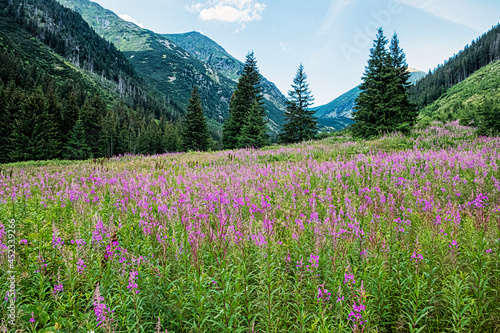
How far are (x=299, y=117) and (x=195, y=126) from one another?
60.5 feet

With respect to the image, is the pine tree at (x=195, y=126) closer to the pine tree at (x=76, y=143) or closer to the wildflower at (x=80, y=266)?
the pine tree at (x=76, y=143)

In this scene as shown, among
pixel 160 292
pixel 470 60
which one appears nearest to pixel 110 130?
pixel 160 292

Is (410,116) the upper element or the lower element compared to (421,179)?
upper

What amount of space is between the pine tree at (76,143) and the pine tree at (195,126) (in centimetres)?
2817

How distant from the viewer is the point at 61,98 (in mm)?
100062

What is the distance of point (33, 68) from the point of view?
100875 mm

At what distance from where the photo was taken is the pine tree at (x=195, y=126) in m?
40.0

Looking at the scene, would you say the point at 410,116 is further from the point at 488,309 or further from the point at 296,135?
the point at 488,309

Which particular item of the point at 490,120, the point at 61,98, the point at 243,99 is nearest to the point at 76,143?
the point at 243,99

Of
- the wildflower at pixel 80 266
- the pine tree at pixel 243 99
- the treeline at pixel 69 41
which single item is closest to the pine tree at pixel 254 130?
the pine tree at pixel 243 99

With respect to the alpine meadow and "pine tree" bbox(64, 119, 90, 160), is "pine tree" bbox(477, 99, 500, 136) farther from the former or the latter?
"pine tree" bbox(64, 119, 90, 160)

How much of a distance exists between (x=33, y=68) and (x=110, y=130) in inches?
2865

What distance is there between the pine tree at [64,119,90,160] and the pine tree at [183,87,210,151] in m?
28.2

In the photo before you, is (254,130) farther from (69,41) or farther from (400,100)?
(69,41)
